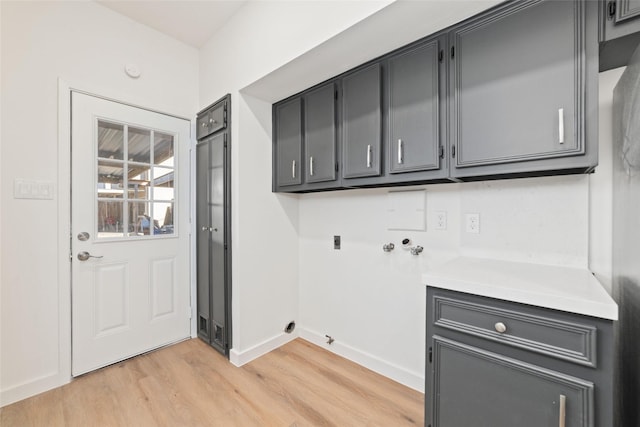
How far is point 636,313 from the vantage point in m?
1.00

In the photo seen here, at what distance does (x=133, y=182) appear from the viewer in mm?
2264

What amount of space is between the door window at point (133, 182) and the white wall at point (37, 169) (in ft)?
0.79

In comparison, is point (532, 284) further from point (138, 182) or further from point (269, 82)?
point (138, 182)

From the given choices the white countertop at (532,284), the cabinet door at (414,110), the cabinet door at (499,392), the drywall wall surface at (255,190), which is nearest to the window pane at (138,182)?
A: the drywall wall surface at (255,190)

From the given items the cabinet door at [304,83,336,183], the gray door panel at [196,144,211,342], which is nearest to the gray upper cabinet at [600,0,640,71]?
the cabinet door at [304,83,336,183]

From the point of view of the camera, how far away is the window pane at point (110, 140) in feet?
6.91

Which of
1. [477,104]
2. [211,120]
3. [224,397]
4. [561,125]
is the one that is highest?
[211,120]

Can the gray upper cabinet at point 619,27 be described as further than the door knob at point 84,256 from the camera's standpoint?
No

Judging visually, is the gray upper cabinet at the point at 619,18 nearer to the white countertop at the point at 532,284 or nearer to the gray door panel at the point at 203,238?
the white countertop at the point at 532,284

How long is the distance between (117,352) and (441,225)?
2.61m

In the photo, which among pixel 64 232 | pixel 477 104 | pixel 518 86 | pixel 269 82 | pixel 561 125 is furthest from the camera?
pixel 269 82

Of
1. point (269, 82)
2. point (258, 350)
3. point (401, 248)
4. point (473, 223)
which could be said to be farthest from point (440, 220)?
point (258, 350)

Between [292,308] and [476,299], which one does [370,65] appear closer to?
[476,299]

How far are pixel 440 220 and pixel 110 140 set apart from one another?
8.27 feet
